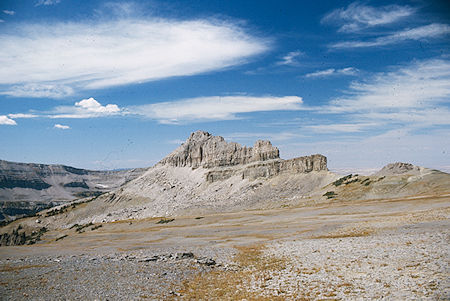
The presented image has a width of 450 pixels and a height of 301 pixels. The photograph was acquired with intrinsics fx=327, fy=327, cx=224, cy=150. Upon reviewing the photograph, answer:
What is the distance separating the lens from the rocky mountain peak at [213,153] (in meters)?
127

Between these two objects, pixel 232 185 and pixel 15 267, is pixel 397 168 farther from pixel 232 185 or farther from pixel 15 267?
pixel 15 267

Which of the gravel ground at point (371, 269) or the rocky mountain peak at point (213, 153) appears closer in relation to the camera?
the gravel ground at point (371, 269)

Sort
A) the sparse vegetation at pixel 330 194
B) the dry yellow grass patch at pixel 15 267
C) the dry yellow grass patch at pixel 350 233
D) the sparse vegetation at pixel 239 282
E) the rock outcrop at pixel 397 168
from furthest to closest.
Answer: the rock outcrop at pixel 397 168, the sparse vegetation at pixel 330 194, the dry yellow grass patch at pixel 350 233, the dry yellow grass patch at pixel 15 267, the sparse vegetation at pixel 239 282

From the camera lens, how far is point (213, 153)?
14125 cm

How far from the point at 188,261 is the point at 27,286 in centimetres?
1184

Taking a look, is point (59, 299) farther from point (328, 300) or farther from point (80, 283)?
point (328, 300)

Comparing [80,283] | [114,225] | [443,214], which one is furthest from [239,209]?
[80,283]

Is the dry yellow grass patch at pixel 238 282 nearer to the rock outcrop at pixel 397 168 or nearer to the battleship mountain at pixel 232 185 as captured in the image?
the battleship mountain at pixel 232 185

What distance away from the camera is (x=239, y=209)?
97.9 meters

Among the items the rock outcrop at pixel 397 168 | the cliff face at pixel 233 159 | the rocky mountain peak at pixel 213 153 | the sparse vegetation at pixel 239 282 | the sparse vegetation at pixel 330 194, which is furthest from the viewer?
the rocky mountain peak at pixel 213 153

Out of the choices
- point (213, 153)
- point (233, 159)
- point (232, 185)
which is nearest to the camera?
point (232, 185)

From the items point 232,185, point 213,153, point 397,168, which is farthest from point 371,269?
point 213,153

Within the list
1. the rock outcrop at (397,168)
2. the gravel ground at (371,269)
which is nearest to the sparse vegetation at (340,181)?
the rock outcrop at (397,168)

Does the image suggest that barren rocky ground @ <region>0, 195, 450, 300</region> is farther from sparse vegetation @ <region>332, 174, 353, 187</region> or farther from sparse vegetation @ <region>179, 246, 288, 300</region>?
sparse vegetation @ <region>332, 174, 353, 187</region>
